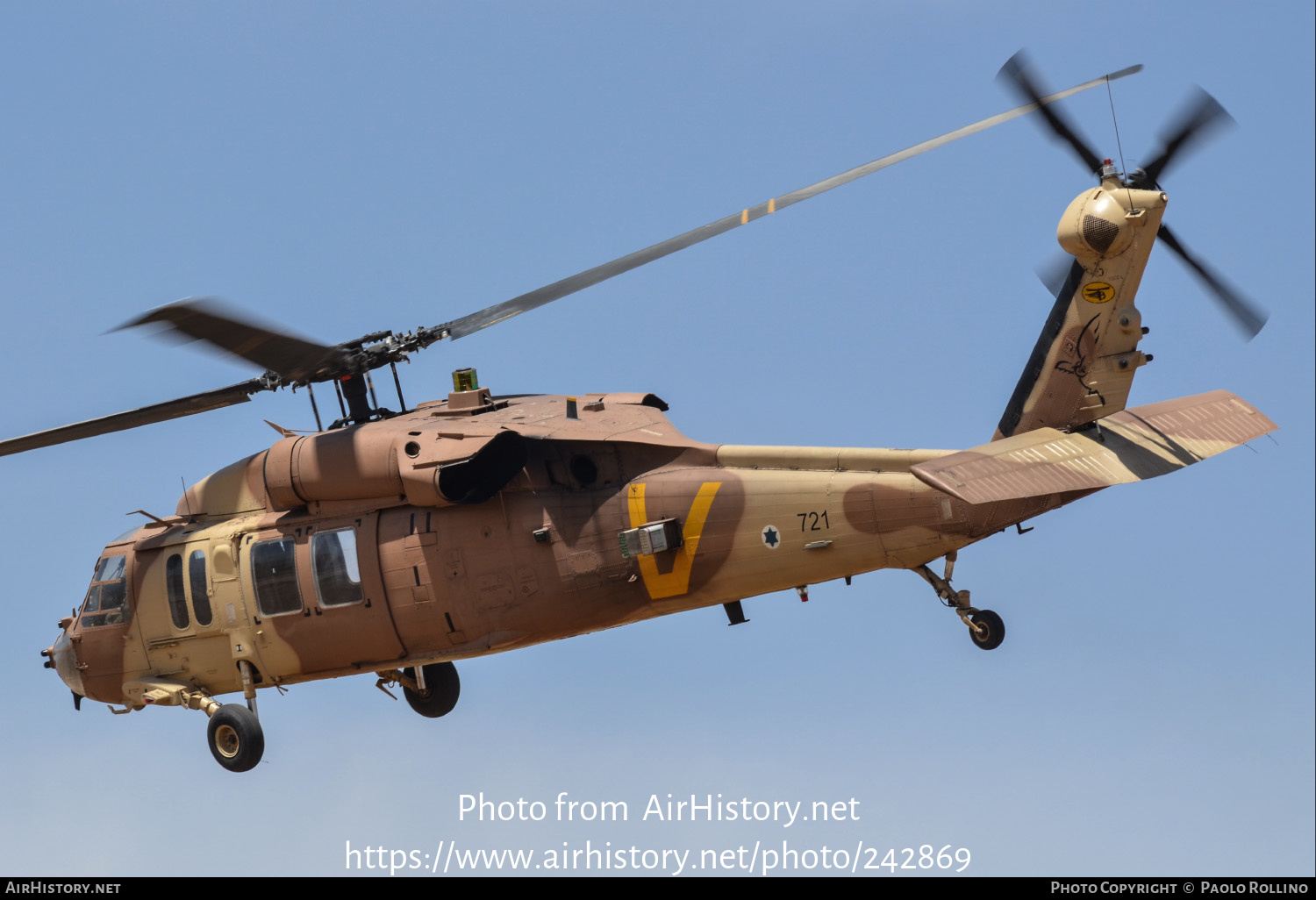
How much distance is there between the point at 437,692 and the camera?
968 inches

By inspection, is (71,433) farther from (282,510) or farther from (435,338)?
(435,338)

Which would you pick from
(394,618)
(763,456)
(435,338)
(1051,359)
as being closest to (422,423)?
A: (435,338)

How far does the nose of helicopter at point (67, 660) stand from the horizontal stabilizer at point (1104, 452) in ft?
39.4

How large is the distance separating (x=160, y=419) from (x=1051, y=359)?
11027 mm

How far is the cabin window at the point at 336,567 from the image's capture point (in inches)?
871

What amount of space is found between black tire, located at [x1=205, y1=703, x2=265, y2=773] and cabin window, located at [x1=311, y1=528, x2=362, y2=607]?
5.86ft

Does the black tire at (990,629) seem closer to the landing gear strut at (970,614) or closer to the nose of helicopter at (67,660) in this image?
the landing gear strut at (970,614)

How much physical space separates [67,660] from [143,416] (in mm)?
3881

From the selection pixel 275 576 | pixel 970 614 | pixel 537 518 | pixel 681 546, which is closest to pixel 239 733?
pixel 275 576

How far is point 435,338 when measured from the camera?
21.9 meters

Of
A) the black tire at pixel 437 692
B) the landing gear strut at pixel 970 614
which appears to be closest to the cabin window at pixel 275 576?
the black tire at pixel 437 692

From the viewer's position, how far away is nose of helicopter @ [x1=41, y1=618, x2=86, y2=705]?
951 inches

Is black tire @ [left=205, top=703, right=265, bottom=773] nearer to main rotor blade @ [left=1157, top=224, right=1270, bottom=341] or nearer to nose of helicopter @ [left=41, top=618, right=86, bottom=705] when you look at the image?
nose of helicopter @ [left=41, top=618, right=86, bottom=705]

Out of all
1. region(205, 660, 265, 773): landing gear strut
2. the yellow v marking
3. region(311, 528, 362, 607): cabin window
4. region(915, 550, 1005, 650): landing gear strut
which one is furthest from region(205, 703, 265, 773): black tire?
region(915, 550, 1005, 650): landing gear strut
